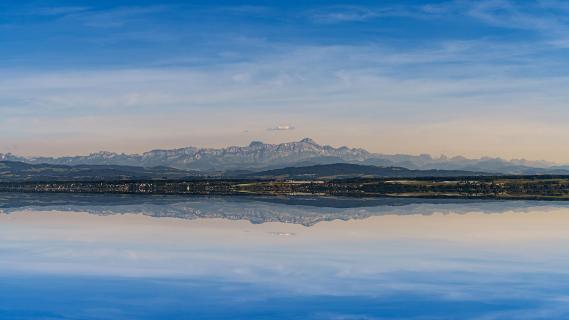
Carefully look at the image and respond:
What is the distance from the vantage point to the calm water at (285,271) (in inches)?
883

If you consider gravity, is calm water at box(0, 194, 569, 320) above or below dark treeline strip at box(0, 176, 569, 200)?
below

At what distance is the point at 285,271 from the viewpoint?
28906 millimetres

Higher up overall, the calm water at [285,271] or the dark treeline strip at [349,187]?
the dark treeline strip at [349,187]

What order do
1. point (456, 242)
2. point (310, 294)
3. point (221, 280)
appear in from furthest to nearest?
point (456, 242), point (221, 280), point (310, 294)

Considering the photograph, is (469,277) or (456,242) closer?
(469,277)

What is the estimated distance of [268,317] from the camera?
70.3ft

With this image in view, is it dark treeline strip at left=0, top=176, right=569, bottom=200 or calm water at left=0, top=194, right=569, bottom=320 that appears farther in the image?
dark treeline strip at left=0, top=176, right=569, bottom=200

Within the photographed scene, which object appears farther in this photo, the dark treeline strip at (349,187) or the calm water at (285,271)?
the dark treeline strip at (349,187)

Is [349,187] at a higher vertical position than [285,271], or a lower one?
higher

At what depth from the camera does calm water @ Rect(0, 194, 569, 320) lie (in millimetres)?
22438

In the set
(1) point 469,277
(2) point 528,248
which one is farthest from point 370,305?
(2) point 528,248

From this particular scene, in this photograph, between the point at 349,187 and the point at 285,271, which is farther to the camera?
the point at 349,187

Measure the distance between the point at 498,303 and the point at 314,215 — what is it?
1485 inches

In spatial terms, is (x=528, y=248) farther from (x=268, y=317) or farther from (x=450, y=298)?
(x=268, y=317)
